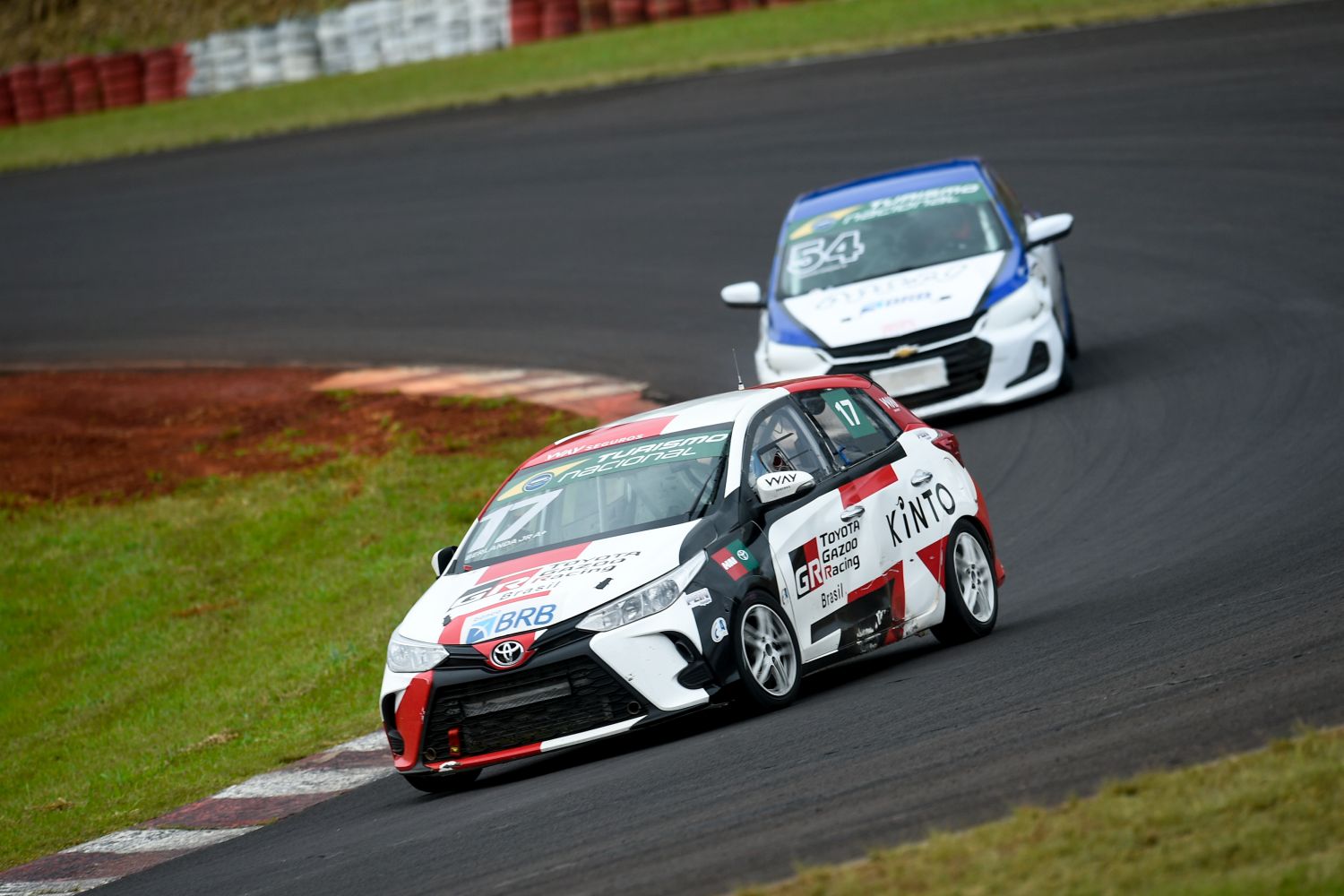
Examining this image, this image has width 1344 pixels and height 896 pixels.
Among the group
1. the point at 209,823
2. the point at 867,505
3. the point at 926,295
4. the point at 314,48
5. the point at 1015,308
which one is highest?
the point at 867,505

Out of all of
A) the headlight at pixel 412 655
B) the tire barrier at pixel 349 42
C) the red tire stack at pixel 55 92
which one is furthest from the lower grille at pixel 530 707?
the red tire stack at pixel 55 92

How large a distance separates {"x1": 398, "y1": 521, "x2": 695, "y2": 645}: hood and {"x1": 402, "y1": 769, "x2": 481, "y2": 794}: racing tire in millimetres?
604

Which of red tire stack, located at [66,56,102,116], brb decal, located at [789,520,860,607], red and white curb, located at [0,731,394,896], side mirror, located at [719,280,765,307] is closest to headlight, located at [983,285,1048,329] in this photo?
side mirror, located at [719,280,765,307]

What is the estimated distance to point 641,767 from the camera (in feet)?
26.3

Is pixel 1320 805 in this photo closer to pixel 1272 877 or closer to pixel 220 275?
pixel 1272 877

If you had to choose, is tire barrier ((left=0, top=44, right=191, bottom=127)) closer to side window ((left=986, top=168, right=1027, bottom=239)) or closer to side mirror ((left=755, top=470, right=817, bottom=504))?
side window ((left=986, top=168, right=1027, bottom=239))

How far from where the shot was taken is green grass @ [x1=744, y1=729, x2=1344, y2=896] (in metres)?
5.01

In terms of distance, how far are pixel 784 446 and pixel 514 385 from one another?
10.2m

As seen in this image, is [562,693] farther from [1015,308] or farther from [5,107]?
[5,107]

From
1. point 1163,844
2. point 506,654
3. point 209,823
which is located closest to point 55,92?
point 209,823

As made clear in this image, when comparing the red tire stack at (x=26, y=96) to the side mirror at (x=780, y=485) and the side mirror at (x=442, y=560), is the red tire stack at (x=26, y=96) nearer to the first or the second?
the side mirror at (x=442, y=560)

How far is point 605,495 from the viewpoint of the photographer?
9320 millimetres

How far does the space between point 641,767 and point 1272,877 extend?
3.52 m

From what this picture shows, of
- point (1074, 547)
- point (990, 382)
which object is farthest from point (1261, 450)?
point (990, 382)
